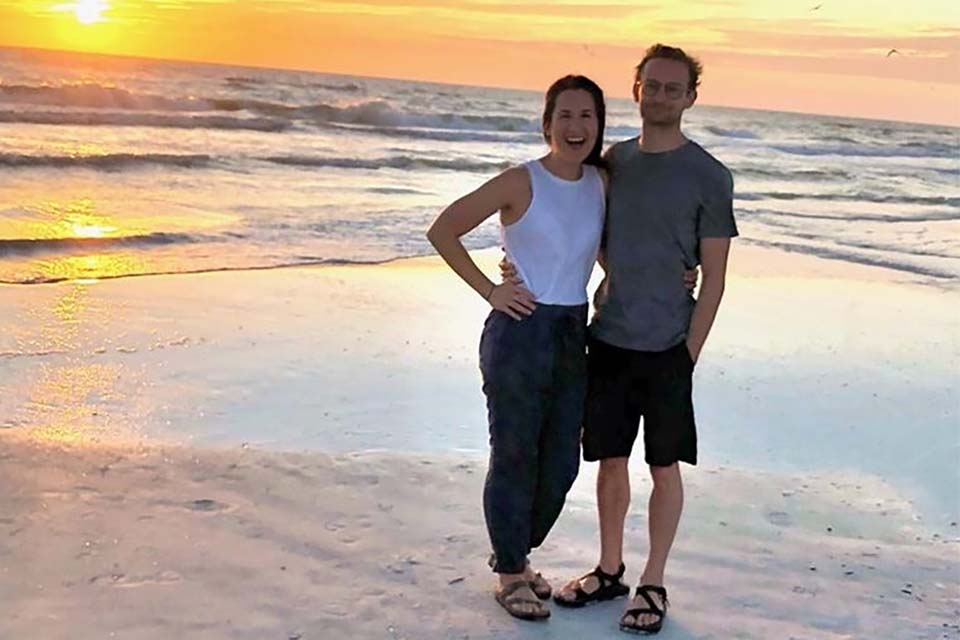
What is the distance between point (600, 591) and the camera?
12.4 ft

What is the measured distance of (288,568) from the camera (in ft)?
12.5

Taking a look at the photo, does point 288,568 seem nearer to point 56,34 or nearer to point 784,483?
point 784,483

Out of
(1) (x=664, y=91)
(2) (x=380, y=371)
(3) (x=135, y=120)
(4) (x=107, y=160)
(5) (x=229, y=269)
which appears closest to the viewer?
(1) (x=664, y=91)

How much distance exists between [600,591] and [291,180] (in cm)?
1334

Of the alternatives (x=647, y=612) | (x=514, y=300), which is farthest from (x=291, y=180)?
(x=647, y=612)

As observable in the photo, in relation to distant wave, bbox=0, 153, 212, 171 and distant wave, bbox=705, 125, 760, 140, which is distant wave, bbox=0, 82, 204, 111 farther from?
distant wave, bbox=705, 125, 760, 140

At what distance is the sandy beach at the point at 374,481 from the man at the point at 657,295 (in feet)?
1.58

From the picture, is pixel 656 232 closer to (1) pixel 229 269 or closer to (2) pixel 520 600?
(2) pixel 520 600

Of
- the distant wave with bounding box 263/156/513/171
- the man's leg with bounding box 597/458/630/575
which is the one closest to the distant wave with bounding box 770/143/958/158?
the distant wave with bounding box 263/156/513/171

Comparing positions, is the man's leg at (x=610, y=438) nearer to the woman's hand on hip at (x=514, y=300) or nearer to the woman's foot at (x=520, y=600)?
the woman's foot at (x=520, y=600)

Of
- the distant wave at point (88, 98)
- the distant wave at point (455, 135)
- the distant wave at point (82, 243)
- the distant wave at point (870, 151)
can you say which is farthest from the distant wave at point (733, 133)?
the distant wave at point (82, 243)

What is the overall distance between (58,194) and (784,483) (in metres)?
10.7

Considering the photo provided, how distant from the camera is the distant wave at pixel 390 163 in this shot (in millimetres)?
19203

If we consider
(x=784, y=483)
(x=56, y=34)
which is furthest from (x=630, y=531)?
(x=56, y=34)
